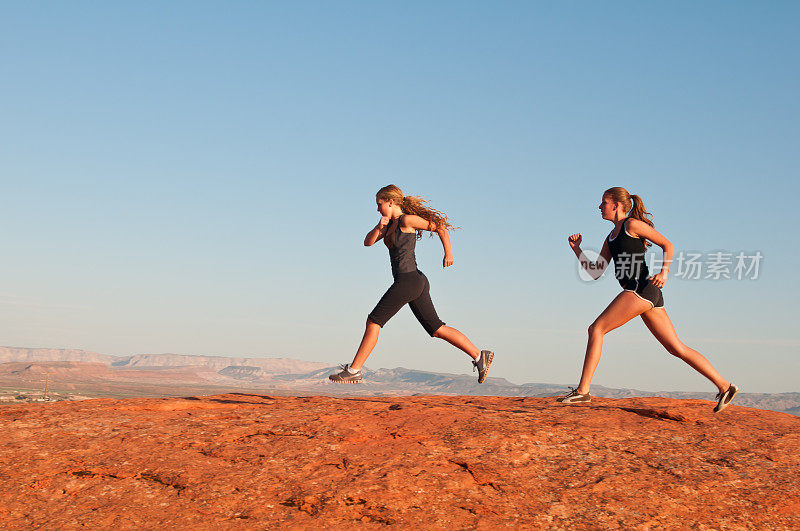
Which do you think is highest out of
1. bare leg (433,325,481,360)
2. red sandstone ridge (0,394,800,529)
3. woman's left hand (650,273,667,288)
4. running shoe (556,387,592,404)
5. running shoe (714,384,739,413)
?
woman's left hand (650,273,667,288)

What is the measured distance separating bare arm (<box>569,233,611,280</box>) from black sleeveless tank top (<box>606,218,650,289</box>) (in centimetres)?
17

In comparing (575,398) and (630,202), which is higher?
(630,202)

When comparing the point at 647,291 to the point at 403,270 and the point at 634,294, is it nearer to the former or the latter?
the point at 634,294

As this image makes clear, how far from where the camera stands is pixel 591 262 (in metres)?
7.42

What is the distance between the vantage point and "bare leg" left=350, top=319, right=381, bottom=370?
7.88 metres

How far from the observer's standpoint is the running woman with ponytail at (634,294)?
6.74 m

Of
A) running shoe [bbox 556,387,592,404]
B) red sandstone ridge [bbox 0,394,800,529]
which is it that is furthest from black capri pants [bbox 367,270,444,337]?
running shoe [bbox 556,387,592,404]

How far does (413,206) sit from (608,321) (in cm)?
280

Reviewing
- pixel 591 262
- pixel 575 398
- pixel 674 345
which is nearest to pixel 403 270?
pixel 591 262

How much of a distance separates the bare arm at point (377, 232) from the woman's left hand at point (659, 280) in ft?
10.5

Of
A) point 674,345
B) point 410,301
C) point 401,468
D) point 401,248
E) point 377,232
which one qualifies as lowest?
point 401,468

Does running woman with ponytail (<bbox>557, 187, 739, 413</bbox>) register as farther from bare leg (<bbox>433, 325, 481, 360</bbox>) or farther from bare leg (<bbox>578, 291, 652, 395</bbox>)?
bare leg (<bbox>433, 325, 481, 360</bbox>)

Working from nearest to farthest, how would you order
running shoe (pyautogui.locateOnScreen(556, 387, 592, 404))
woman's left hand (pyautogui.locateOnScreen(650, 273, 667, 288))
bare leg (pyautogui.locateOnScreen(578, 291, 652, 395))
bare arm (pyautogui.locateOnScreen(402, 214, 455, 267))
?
woman's left hand (pyautogui.locateOnScreen(650, 273, 667, 288)) < bare leg (pyautogui.locateOnScreen(578, 291, 652, 395)) < running shoe (pyautogui.locateOnScreen(556, 387, 592, 404)) < bare arm (pyautogui.locateOnScreen(402, 214, 455, 267))

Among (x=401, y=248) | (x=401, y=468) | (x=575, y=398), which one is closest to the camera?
(x=401, y=468)
